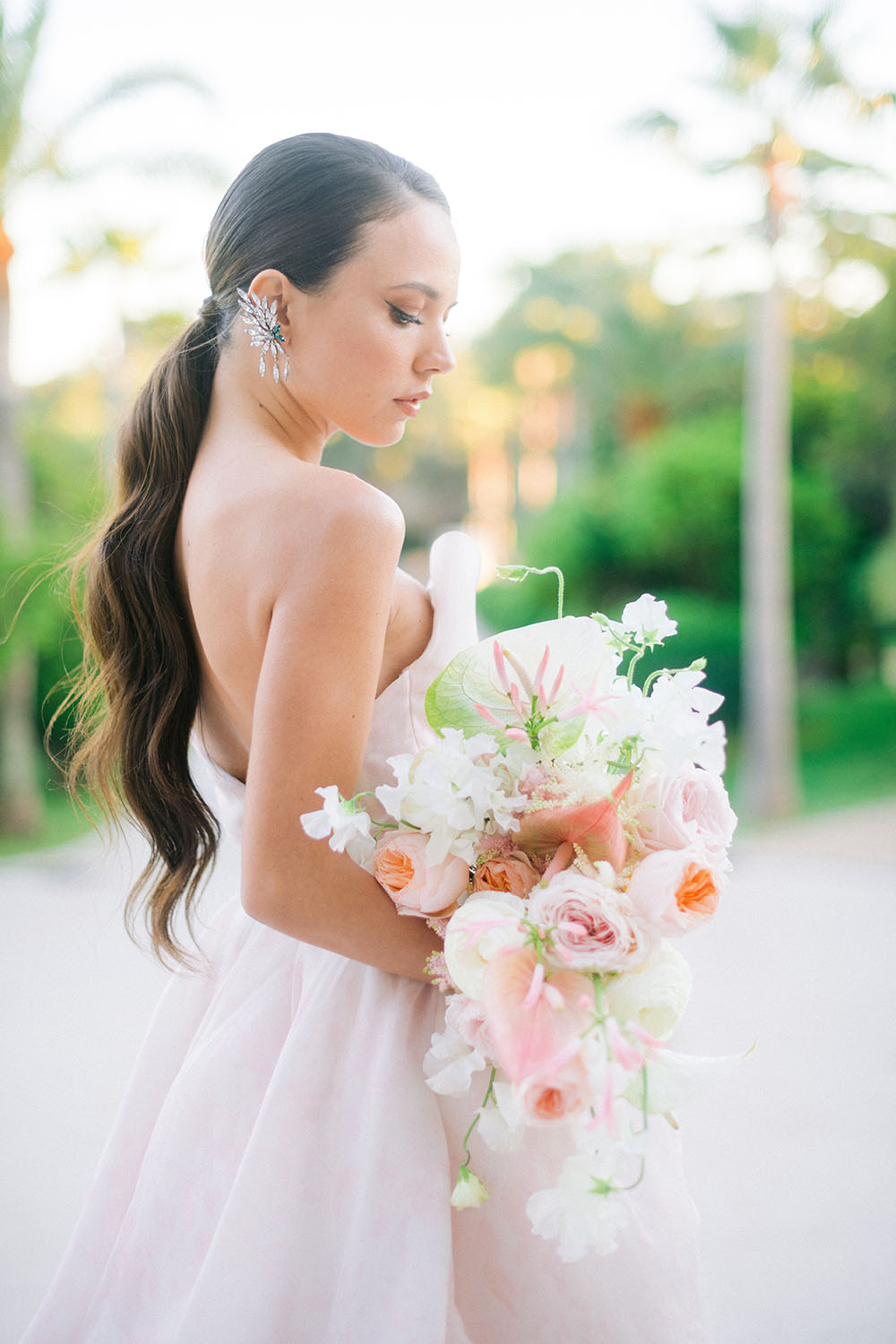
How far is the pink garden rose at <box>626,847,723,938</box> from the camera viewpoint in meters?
1.10

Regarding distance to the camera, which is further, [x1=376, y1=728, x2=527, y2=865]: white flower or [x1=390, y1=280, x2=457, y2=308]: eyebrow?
[x1=390, y1=280, x2=457, y2=308]: eyebrow

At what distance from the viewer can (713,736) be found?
1.20 m

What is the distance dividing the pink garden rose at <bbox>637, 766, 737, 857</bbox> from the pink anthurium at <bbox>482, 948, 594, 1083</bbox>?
19cm

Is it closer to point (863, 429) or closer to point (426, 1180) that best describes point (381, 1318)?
point (426, 1180)

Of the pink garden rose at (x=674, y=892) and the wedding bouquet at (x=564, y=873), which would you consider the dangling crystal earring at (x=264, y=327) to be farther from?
the pink garden rose at (x=674, y=892)

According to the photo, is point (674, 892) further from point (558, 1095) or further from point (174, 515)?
point (174, 515)

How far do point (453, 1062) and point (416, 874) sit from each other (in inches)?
7.9

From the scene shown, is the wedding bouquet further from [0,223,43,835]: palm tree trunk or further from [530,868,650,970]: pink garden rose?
[0,223,43,835]: palm tree trunk

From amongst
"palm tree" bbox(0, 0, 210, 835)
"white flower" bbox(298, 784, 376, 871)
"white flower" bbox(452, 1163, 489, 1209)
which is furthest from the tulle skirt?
"palm tree" bbox(0, 0, 210, 835)

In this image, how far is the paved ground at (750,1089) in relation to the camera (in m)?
2.57

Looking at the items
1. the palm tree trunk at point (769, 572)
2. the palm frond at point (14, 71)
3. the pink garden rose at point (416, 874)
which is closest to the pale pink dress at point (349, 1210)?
the pink garden rose at point (416, 874)

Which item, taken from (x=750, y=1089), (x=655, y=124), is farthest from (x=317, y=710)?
(x=655, y=124)

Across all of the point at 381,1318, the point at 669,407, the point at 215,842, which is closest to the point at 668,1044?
the point at 381,1318

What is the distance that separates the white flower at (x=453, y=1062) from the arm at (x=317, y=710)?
0.14 m
